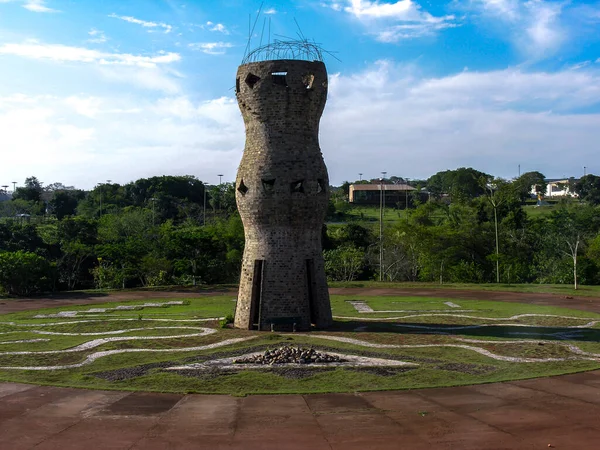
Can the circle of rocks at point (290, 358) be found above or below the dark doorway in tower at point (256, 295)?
below

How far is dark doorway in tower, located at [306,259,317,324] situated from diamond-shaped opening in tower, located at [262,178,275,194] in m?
3.27

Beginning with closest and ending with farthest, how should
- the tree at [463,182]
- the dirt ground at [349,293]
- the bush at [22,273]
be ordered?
1. the dirt ground at [349,293]
2. the bush at [22,273]
3. the tree at [463,182]

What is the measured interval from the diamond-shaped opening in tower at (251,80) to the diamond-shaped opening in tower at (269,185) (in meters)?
3.87

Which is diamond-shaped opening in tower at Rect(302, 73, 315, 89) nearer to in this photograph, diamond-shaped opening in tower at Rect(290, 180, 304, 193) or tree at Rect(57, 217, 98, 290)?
diamond-shaped opening in tower at Rect(290, 180, 304, 193)

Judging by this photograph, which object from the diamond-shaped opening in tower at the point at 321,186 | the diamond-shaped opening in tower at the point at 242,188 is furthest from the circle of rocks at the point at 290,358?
the diamond-shaped opening in tower at the point at 242,188

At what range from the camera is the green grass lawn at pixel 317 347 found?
56.9 ft

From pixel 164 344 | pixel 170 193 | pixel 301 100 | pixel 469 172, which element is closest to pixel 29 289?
pixel 164 344

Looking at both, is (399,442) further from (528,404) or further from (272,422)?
(528,404)

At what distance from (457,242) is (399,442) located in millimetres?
45546

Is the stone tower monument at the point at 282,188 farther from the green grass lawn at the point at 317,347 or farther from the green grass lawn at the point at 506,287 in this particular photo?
the green grass lawn at the point at 506,287

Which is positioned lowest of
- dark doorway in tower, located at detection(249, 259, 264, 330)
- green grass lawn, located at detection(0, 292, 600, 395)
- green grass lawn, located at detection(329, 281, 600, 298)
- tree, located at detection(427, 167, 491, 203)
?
green grass lawn, located at detection(0, 292, 600, 395)

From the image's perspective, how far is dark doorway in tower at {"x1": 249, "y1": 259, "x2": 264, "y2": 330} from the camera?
25.9 meters

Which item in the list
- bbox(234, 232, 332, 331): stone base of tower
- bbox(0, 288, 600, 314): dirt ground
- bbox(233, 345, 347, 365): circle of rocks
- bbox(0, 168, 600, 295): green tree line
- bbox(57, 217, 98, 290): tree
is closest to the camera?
bbox(233, 345, 347, 365): circle of rocks

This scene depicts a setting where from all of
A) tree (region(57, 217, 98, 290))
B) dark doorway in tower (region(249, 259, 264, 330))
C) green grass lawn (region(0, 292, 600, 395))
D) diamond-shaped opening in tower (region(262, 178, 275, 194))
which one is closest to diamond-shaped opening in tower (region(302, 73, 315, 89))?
diamond-shaped opening in tower (region(262, 178, 275, 194))
